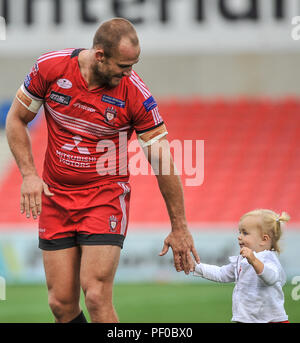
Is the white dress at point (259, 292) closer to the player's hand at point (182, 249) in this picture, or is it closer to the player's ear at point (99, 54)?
the player's hand at point (182, 249)

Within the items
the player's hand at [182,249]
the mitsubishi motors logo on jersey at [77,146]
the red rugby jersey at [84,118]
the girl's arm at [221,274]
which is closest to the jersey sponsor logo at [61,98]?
the red rugby jersey at [84,118]

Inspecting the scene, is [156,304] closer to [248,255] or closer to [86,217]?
[86,217]

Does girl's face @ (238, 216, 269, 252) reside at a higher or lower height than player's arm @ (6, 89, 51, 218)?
lower

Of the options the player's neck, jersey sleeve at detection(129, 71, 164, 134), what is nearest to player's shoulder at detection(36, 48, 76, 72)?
the player's neck

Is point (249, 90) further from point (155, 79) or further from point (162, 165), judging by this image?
point (162, 165)

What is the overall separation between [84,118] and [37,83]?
390mm

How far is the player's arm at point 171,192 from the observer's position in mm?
5047

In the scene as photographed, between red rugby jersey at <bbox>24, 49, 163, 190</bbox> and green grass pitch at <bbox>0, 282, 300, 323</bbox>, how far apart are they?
2829 millimetres

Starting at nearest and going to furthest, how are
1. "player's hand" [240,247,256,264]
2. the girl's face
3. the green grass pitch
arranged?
"player's hand" [240,247,256,264]
the girl's face
the green grass pitch

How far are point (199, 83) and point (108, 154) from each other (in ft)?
36.6

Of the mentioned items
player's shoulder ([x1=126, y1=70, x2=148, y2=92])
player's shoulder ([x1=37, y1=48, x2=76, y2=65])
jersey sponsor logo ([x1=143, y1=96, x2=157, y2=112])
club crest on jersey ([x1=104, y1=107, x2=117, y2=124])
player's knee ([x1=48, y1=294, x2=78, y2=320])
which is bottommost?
player's knee ([x1=48, y1=294, x2=78, y2=320])

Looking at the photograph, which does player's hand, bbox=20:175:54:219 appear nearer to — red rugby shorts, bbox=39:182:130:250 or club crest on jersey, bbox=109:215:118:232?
red rugby shorts, bbox=39:182:130:250

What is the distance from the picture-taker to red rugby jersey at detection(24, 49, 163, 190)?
16.5ft
